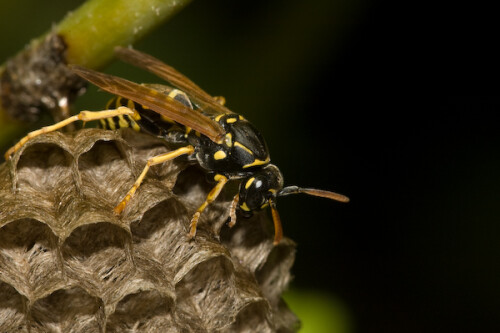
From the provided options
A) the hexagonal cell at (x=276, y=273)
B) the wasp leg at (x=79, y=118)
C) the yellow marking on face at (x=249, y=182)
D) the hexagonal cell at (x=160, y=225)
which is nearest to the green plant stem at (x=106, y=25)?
the wasp leg at (x=79, y=118)

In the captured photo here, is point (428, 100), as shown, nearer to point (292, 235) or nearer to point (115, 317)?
point (292, 235)

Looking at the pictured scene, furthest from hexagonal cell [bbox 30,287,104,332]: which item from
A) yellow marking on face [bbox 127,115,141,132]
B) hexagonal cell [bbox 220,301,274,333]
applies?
yellow marking on face [bbox 127,115,141,132]

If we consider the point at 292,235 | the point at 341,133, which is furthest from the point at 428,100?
the point at 292,235

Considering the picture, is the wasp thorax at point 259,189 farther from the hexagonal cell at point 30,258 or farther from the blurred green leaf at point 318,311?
the blurred green leaf at point 318,311

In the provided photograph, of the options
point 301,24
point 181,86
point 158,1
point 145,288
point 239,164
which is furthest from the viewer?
point 301,24

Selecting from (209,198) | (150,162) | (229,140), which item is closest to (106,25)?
(150,162)

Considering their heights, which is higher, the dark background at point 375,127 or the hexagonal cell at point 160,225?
the dark background at point 375,127
